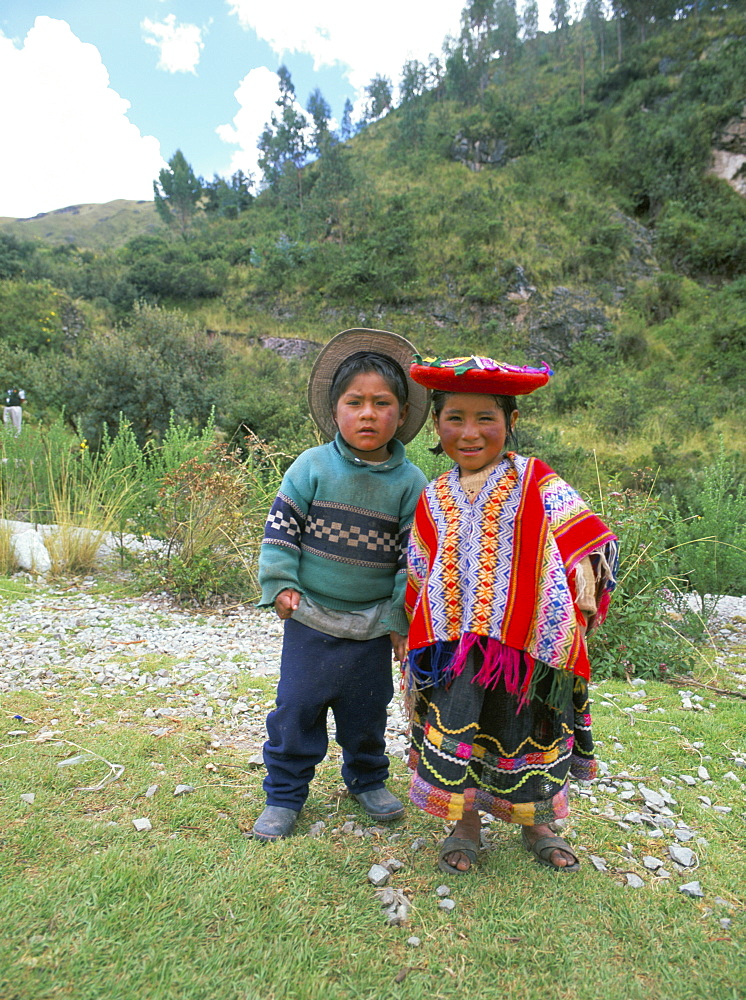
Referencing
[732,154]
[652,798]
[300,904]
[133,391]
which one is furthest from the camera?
[732,154]

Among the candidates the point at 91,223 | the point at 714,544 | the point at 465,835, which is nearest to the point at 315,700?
the point at 465,835

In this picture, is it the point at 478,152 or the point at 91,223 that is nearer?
the point at 478,152

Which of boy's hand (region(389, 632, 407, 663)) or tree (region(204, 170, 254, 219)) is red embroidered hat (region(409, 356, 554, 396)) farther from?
tree (region(204, 170, 254, 219))

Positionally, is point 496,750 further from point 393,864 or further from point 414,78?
point 414,78

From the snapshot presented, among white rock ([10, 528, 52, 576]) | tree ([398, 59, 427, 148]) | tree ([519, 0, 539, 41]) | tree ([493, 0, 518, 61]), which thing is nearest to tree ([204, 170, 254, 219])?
tree ([398, 59, 427, 148])

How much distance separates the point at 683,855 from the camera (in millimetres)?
1956

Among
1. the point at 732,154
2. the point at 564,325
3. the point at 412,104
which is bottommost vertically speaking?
the point at 564,325

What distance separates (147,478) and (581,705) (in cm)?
461

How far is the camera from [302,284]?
24781 millimetres

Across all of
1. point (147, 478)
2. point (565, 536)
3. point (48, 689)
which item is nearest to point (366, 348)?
point (565, 536)

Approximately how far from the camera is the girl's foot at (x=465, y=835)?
1.84 metres

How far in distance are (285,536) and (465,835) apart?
113 centimetres

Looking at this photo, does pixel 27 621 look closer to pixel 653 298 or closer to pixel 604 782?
pixel 604 782

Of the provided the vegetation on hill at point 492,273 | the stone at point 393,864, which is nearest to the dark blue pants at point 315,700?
the stone at point 393,864
